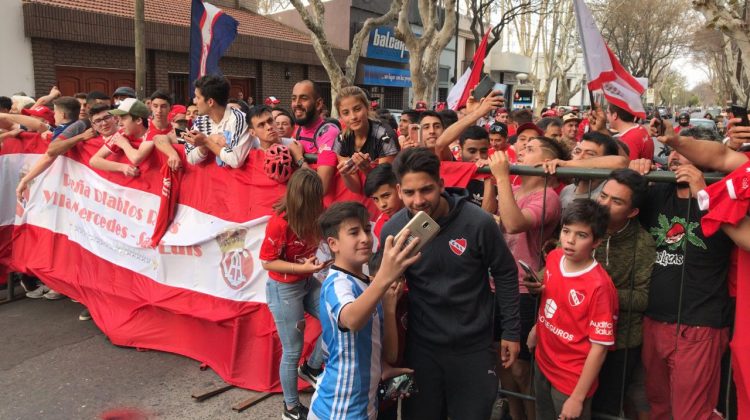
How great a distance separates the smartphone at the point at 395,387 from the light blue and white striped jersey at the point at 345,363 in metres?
0.06

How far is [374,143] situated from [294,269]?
1067 millimetres

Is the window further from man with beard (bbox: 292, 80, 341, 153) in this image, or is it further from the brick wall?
man with beard (bbox: 292, 80, 341, 153)

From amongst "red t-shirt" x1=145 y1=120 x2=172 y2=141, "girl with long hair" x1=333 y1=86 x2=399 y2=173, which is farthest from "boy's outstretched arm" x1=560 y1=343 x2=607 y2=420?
"red t-shirt" x1=145 y1=120 x2=172 y2=141

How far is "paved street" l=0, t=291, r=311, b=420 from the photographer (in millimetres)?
3912

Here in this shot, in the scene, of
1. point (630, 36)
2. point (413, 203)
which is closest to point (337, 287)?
point (413, 203)

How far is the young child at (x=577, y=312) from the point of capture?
2.65 metres

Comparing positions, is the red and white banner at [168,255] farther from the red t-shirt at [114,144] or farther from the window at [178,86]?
the window at [178,86]

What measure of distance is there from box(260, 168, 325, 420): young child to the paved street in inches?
17.5

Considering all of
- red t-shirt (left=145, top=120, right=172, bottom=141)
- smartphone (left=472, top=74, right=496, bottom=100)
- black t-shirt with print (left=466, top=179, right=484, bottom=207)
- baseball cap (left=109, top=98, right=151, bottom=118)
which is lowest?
black t-shirt with print (left=466, top=179, right=484, bottom=207)

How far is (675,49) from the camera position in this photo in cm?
4600

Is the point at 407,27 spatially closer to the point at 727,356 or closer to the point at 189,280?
the point at 189,280

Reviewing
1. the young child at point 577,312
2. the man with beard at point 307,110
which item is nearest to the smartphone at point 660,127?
the young child at point 577,312

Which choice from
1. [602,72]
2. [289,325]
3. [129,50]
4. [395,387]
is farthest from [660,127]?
[129,50]

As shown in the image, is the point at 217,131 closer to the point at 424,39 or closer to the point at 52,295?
the point at 52,295
